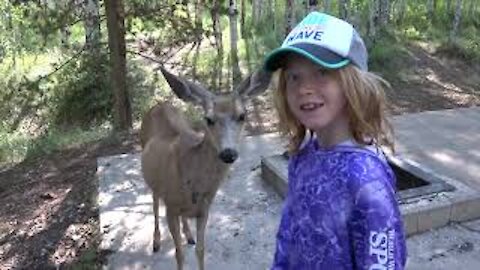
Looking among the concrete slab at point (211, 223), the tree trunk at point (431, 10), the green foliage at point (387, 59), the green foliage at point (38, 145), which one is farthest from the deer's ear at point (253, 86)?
the tree trunk at point (431, 10)

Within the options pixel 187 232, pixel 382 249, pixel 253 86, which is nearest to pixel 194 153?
pixel 253 86

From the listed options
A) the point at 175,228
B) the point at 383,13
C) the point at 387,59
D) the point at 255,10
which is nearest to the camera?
the point at 175,228

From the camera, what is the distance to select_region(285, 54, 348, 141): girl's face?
1825mm

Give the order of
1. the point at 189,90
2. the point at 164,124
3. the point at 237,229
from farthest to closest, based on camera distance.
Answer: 1. the point at 237,229
2. the point at 164,124
3. the point at 189,90

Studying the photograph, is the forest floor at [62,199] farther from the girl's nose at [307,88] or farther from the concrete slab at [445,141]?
the girl's nose at [307,88]

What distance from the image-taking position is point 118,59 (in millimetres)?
9047

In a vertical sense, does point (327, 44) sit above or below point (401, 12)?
above

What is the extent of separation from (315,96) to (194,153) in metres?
2.65

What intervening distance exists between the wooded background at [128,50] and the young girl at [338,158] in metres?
6.80

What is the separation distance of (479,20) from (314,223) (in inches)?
825

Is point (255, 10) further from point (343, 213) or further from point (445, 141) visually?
point (343, 213)

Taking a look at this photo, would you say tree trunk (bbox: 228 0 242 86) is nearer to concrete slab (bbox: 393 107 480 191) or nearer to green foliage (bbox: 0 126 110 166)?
green foliage (bbox: 0 126 110 166)

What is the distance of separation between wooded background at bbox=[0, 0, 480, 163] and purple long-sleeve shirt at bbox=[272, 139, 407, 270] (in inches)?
268

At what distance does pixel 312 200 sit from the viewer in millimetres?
1876
